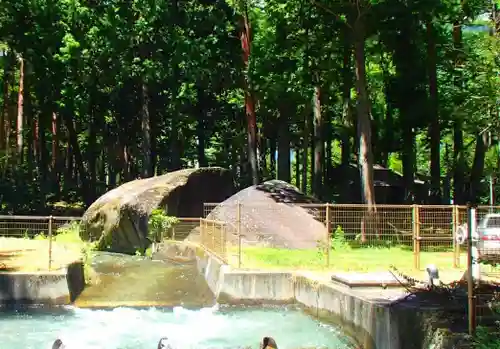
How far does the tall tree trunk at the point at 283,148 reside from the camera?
122ft

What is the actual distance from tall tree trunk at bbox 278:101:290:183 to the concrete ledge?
904 inches

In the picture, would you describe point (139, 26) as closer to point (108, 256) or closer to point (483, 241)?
point (108, 256)

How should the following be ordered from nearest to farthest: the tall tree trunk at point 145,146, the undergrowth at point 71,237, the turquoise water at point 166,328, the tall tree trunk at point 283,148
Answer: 1. the turquoise water at point 166,328
2. the undergrowth at point 71,237
3. the tall tree trunk at point 283,148
4. the tall tree trunk at point 145,146

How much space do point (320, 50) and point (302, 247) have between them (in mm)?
11540

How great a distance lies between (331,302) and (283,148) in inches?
1014

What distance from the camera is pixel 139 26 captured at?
129 ft

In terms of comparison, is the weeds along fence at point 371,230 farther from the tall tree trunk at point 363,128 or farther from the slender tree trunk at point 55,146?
the slender tree trunk at point 55,146

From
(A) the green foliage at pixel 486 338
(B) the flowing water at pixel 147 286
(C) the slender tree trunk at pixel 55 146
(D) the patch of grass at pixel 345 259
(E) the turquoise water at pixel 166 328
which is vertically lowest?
(E) the turquoise water at pixel 166 328

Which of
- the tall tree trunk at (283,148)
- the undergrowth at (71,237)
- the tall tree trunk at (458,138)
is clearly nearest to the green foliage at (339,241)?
the undergrowth at (71,237)

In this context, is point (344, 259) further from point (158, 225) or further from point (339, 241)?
point (158, 225)

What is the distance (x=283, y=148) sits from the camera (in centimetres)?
3803

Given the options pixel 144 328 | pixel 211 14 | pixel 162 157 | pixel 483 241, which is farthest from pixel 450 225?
pixel 162 157

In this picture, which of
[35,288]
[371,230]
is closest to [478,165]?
[371,230]

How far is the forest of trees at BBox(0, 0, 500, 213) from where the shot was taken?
2761 centimetres
